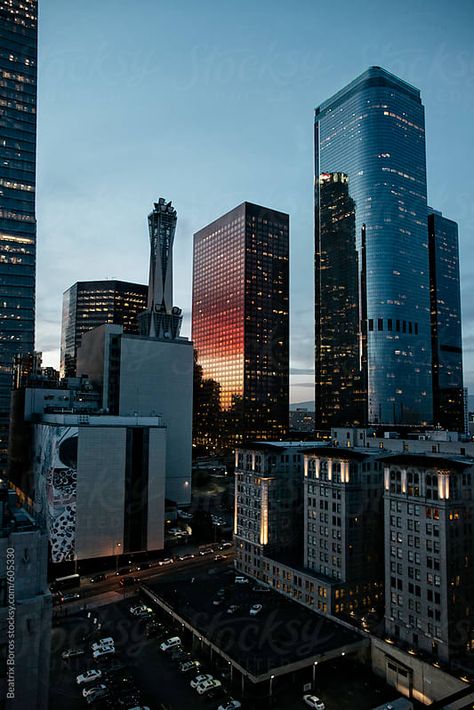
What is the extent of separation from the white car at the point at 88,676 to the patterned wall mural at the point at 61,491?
124ft

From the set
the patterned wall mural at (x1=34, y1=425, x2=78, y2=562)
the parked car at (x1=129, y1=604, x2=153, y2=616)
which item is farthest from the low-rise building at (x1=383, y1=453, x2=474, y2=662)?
the patterned wall mural at (x1=34, y1=425, x2=78, y2=562)

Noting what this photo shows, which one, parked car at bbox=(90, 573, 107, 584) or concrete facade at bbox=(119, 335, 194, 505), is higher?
concrete facade at bbox=(119, 335, 194, 505)

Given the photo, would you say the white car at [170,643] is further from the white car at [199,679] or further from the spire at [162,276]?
the spire at [162,276]

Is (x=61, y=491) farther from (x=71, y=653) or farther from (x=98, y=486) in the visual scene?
(x=71, y=653)

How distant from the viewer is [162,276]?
17475 centimetres

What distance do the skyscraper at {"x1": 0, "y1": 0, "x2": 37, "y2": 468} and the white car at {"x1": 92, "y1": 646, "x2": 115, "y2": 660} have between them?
89496 mm

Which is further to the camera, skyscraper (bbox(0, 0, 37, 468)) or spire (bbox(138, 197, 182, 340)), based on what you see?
spire (bbox(138, 197, 182, 340))

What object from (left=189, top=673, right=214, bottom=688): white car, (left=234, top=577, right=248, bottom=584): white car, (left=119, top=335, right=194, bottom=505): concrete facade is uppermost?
(left=119, top=335, right=194, bottom=505): concrete facade

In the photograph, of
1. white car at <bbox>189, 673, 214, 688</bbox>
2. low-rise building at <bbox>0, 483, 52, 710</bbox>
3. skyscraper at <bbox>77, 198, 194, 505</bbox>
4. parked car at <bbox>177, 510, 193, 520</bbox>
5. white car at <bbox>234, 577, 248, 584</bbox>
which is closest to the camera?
low-rise building at <bbox>0, 483, 52, 710</bbox>

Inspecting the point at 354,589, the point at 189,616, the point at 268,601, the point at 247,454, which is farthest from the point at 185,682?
the point at 247,454

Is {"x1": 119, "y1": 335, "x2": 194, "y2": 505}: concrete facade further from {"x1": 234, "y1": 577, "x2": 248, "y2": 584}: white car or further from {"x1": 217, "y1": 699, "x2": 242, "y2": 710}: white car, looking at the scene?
{"x1": 217, "y1": 699, "x2": 242, "y2": 710}: white car

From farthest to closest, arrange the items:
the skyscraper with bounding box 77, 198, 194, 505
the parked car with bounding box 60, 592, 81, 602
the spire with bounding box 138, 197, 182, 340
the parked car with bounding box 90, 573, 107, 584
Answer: the spire with bounding box 138, 197, 182, 340
the skyscraper with bounding box 77, 198, 194, 505
the parked car with bounding box 90, 573, 107, 584
the parked car with bounding box 60, 592, 81, 602

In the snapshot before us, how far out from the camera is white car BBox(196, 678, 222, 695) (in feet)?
180

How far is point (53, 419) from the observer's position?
11012 centimetres
